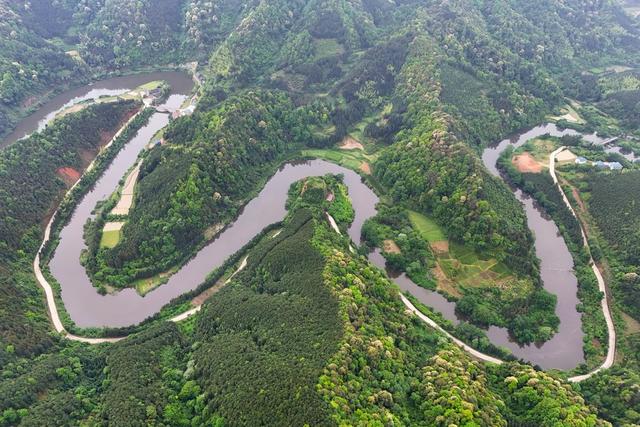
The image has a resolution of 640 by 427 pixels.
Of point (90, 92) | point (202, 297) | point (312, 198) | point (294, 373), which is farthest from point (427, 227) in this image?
point (90, 92)

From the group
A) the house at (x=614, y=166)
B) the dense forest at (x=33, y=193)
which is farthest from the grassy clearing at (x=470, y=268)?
the dense forest at (x=33, y=193)

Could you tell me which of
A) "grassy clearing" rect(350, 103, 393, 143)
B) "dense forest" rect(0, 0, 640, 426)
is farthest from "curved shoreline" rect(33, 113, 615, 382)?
"grassy clearing" rect(350, 103, 393, 143)

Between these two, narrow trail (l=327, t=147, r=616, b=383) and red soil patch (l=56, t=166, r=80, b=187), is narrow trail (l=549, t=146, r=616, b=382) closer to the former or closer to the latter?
narrow trail (l=327, t=147, r=616, b=383)

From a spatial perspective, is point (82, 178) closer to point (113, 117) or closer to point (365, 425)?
point (113, 117)

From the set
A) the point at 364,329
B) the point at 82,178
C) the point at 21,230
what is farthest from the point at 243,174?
the point at 364,329

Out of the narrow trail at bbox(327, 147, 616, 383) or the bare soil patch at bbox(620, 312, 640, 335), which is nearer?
the narrow trail at bbox(327, 147, 616, 383)
